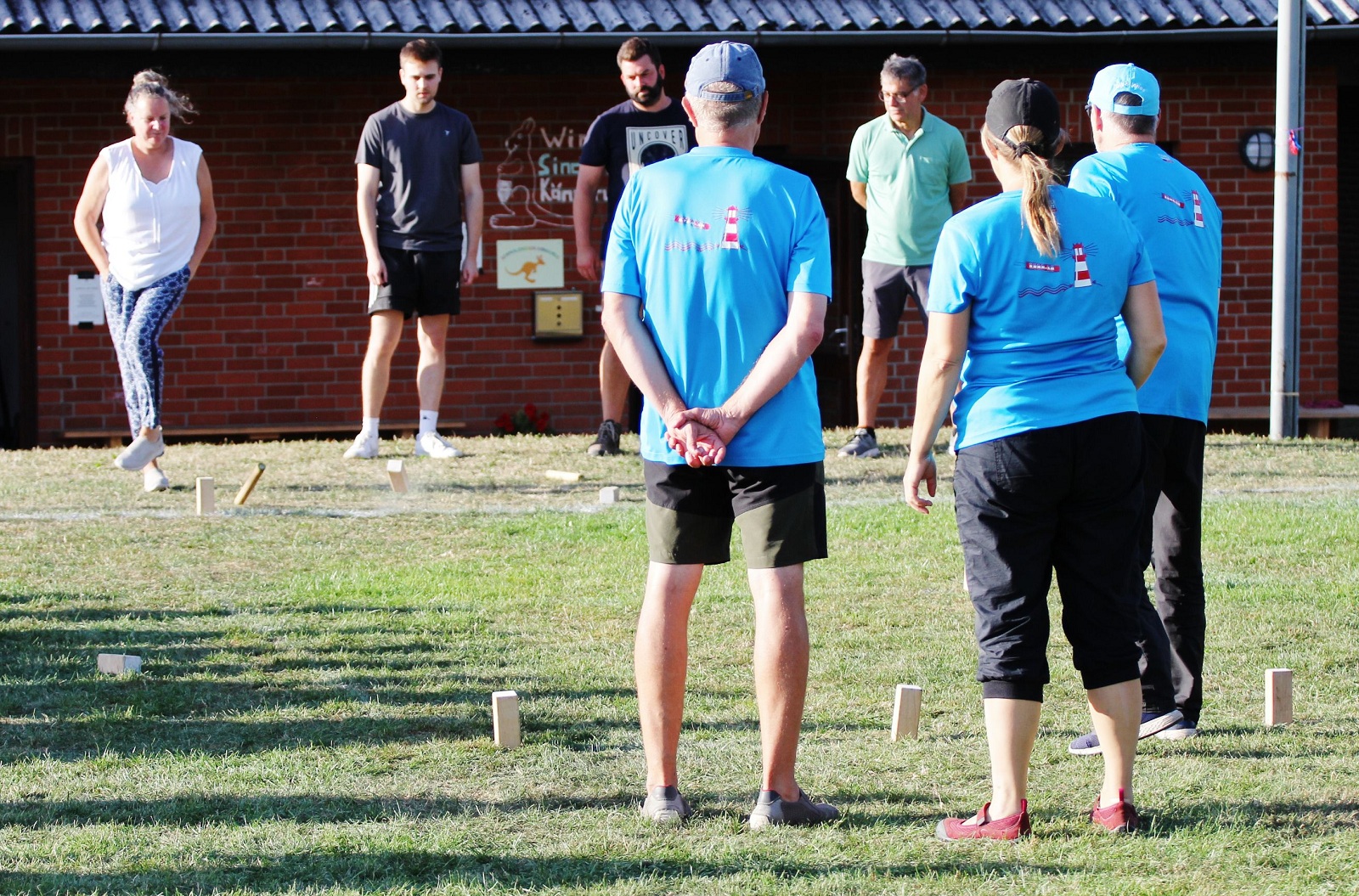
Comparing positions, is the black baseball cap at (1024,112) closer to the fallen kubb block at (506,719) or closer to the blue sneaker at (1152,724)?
the blue sneaker at (1152,724)

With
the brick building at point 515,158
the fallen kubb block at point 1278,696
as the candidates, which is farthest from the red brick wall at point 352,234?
the fallen kubb block at point 1278,696

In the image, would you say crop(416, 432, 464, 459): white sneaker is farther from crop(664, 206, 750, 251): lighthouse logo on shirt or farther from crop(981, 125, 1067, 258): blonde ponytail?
crop(981, 125, 1067, 258): blonde ponytail

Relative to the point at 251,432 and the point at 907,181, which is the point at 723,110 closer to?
the point at 907,181

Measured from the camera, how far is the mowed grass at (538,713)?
3627 millimetres

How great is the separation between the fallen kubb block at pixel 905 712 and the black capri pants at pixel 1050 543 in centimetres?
70

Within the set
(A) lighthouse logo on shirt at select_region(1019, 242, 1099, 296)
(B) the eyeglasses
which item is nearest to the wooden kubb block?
(B) the eyeglasses

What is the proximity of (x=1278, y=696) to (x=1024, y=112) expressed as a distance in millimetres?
1892

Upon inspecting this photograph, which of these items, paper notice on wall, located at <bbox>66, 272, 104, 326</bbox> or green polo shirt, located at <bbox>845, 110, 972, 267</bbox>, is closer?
green polo shirt, located at <bbox>845, 110, 972, 267</bbox>

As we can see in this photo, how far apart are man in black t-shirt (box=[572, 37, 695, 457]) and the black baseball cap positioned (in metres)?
5.28

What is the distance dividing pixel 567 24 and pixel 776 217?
814 centimetres

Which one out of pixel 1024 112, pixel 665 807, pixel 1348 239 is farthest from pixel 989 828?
pixel 1348 239

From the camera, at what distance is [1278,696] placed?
463 cm

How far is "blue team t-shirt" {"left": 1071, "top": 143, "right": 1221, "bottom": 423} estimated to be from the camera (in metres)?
4.44

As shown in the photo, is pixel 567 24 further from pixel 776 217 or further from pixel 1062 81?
pixel 776 217
